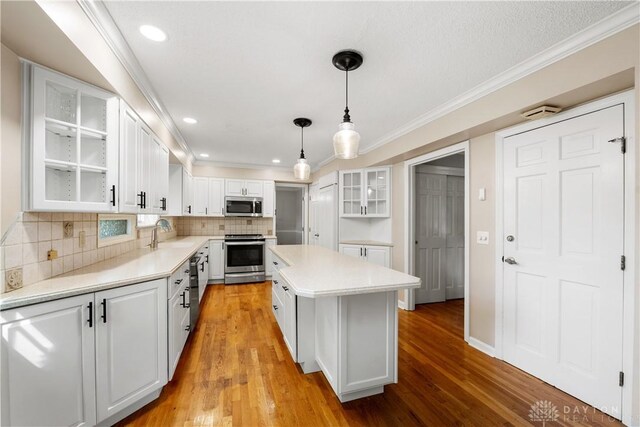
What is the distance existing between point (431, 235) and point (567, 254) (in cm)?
211

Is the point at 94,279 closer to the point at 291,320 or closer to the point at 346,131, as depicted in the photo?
the point at 291,320

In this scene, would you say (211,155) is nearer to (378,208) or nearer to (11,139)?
(378,208)

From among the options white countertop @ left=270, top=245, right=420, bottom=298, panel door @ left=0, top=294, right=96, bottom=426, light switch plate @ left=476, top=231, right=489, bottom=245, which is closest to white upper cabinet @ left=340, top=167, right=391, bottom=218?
light switch plate @ left=476, top=231, right=489, bottom=245

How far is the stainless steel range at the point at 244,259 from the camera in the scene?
515 centimetres

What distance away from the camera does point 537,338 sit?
2.18m

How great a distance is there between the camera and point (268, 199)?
5789mm

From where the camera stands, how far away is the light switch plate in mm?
2645

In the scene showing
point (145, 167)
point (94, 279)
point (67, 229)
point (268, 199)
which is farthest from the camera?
point (268, 199)

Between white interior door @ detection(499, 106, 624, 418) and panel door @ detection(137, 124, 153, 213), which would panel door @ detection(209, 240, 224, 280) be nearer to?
panel door @ detection(137, 124, 153, 213)

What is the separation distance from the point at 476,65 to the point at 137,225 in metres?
3.84

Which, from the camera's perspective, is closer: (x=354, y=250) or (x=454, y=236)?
(x=454, y=236)

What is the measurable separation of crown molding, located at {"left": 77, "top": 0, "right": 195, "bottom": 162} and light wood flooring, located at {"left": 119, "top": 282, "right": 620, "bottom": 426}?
2.46 m

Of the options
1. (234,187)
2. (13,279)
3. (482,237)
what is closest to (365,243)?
(482,237)

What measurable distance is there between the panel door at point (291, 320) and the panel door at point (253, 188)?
11.7 feet
